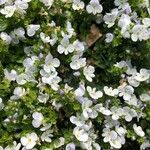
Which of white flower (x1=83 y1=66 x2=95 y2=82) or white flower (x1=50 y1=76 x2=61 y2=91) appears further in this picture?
white flower (x1=83 y1=66 x2=95 y2=82)

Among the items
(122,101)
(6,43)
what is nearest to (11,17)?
(6,43)

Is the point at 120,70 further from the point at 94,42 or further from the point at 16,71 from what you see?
the point at 16,71

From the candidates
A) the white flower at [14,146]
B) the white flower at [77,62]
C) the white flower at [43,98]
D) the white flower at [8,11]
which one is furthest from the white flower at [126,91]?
the white flower at [8,11]

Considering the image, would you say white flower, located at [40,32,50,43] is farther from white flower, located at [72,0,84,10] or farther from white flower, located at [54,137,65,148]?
white flower, located at [54,137,65,148]

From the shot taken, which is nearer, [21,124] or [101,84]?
[21,124]

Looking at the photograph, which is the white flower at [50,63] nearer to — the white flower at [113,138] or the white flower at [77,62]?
the white flower at [77,62]

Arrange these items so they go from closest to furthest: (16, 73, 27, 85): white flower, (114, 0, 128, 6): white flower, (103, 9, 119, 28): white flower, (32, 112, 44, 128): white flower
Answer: (32, 112, 44, 128): white flower, (16, 73, 27, 85): white flower, (103, 9, 119, 28): white flower, (114, 0, 128, 6): white flower

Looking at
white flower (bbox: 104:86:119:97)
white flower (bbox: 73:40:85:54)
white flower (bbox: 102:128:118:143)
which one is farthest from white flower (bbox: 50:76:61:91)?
white flower (bbox: 102:128:118:143)

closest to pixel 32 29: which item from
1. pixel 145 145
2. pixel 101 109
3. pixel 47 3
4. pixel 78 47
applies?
pixel 47 3
